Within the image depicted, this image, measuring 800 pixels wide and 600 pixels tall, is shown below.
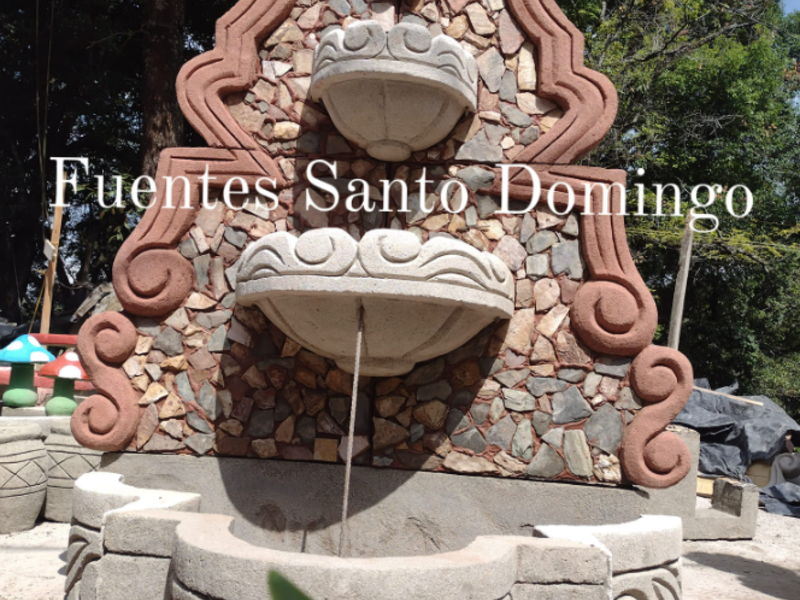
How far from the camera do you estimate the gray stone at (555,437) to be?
11.6 feet

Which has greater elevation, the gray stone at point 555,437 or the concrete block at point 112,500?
the gray stone at point 555,437

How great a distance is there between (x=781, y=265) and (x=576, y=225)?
1122 cm

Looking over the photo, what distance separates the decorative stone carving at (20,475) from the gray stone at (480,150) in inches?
142

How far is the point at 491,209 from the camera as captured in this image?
3.73m

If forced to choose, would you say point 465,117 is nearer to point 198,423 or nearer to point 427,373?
point 427,373

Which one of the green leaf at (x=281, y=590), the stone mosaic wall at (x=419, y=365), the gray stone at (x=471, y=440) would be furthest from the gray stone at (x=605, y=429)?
the green leaf at (x=281, y=590)

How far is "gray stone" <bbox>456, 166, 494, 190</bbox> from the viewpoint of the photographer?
375cm

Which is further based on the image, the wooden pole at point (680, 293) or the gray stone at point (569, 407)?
the wooden pole at point (680, 293)

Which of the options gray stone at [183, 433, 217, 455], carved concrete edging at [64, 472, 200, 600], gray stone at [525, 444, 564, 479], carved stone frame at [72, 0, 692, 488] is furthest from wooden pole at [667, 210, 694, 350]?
carved concrete edging at [64, 472, 200, 600]

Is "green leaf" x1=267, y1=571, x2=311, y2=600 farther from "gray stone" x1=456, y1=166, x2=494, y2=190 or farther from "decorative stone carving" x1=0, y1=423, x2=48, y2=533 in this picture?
"decorative stone carving" x1=0, y1=423, x2=48, y2=533

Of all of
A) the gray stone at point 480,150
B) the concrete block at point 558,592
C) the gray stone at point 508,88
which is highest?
the gray stone at point 508,88

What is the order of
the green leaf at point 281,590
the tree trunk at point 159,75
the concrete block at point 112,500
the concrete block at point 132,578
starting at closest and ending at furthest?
the green leaf at point 281,590
the concrete block at point 132,578
the concrete block at point 112,500
the tree trunk at point 159,75

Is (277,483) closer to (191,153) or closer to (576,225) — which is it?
(191,153)

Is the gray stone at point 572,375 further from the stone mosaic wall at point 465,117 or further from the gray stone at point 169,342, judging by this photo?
the gray stone at point 169,342
